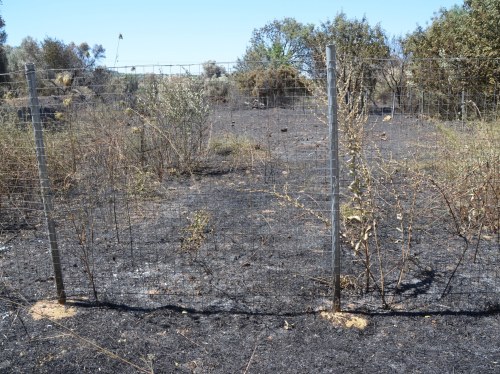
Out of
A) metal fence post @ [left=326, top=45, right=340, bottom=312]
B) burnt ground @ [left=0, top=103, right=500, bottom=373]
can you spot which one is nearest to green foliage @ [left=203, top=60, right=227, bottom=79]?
metal fence post @ [left=326, top=45, right=340, bottom=312]

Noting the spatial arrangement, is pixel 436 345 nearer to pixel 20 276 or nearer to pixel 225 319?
pixel 225 319

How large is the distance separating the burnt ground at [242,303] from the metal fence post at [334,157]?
0.20 metres

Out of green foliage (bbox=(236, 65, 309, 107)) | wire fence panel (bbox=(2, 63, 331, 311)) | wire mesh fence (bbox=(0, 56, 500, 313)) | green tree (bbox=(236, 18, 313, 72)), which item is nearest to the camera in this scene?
wire mesh fence (bbox=(0, 56, 500, 313))

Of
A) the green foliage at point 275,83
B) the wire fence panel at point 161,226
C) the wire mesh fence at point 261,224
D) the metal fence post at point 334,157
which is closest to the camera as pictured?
the metal fence post at point 334,157

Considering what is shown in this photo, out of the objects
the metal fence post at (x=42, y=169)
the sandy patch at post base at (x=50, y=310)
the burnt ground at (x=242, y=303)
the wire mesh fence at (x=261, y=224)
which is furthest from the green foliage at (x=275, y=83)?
the sandy patch at post base at (x=50, y=310)

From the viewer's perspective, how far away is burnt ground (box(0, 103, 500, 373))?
10.1 ft

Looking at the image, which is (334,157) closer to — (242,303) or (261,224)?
(242,303)

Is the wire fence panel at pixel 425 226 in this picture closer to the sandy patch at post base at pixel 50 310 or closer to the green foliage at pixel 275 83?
the green foliage at pixel 275 83

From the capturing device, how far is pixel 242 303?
3.80 meters

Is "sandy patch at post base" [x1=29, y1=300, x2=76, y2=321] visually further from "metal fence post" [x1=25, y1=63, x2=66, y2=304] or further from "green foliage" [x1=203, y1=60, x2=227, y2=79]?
"green foliage" [x1=203, y1=60, x2=227, y2=79]

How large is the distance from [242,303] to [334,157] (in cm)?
129

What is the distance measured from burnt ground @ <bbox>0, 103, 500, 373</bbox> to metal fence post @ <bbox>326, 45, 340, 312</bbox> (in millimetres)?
198

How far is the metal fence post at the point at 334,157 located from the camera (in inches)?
130

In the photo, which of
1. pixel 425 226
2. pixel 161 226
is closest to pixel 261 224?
pixel 161 226
